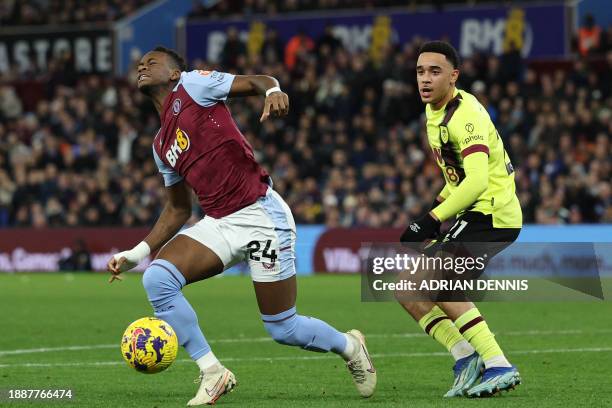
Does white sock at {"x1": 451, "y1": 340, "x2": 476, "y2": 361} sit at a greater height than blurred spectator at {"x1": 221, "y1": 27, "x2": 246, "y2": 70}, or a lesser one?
lesser

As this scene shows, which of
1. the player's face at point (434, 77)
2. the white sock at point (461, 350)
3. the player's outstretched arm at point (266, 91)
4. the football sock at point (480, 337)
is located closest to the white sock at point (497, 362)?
the football sock at point (480, 337)

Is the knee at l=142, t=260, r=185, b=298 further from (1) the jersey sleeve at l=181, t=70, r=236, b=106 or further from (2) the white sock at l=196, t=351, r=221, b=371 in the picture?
(1) the jersey sleeve at l=181, t=70, r=236, b=106

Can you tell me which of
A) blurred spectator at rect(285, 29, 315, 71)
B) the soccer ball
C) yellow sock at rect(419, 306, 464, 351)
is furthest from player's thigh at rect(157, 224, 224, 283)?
blurred spectator at rect(285, 29, 315, 71)

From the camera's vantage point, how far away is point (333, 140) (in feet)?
91.4

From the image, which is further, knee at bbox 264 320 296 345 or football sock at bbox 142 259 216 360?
knee at bbox 264 320 296 345

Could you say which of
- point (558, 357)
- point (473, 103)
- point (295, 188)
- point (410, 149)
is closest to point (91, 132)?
point (295, 188)

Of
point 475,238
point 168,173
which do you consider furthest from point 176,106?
point 475,238

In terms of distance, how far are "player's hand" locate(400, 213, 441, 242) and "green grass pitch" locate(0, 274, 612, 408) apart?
1034 millimetres

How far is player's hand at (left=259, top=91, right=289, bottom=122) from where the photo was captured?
769cm

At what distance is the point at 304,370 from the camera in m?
10.5

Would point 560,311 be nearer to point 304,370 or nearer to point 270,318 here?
point 304,370

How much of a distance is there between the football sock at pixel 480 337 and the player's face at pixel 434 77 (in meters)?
1.45

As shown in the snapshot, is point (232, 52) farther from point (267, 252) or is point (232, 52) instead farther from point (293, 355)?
point (267, 252)

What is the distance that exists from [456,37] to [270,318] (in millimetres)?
21768
